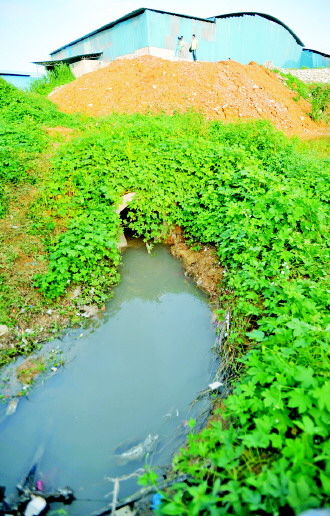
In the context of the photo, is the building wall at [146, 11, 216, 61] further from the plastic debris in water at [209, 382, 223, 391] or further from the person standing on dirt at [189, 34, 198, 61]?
the plastic debris in water at [209, 382, 223, 391]

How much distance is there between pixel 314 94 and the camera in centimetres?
1642

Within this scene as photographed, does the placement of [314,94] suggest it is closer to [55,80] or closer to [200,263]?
[55,80]

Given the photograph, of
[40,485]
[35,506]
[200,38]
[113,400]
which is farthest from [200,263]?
[200,38]

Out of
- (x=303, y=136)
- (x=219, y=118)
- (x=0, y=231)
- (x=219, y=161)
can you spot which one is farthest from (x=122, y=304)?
(x=303, y=136)

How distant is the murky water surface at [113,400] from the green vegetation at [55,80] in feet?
54.9

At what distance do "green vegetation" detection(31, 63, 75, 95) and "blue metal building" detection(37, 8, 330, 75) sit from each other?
1024mm

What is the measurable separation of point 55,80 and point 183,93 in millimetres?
9633

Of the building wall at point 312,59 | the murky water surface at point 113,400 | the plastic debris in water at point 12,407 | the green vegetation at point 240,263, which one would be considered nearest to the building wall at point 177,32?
the green vegetation at point 240,263

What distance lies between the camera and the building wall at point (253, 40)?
1870 cm

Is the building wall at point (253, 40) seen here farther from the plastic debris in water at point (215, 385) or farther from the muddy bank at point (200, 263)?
the plastic debris in water at point (215, 385)

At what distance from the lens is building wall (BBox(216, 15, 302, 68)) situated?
18.7m

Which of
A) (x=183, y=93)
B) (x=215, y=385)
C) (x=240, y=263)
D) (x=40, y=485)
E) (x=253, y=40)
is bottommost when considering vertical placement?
(x=40, y=485)

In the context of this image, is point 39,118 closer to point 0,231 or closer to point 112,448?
point 0,231

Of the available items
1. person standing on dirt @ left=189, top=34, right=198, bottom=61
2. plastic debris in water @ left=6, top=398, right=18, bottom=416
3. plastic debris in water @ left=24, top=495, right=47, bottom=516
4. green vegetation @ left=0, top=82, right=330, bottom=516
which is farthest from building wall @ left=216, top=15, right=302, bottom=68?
plastic debris in water @ left=24, top=495, right=47, bottom=516
